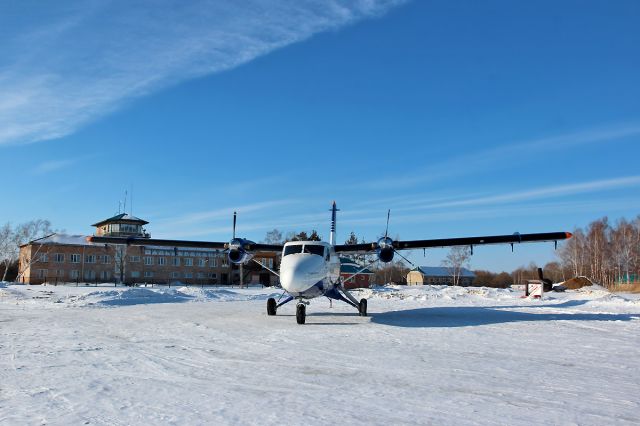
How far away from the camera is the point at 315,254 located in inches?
679

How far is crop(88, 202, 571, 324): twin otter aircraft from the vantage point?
53.0 feet

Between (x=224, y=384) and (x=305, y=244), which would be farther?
(x=305, y=244)

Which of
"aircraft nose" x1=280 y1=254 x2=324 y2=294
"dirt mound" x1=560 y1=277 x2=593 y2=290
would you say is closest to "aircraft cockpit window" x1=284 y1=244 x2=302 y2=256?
"aircraft nose" x1=280 y1=254 x2=324 y2=294

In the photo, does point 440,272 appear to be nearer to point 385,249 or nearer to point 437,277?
point 437,277

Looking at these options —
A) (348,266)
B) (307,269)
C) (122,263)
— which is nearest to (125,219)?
(122,263)

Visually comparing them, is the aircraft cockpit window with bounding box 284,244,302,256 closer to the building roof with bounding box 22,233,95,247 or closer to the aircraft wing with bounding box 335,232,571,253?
the aircraft wing with bounding box 335,232,571,253

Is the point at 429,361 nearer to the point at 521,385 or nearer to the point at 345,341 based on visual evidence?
the point at 521,385

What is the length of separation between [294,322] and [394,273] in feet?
322

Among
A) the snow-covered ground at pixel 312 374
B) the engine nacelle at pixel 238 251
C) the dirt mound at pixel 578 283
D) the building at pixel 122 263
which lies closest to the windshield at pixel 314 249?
the snow-covered ground at pixel 312 374

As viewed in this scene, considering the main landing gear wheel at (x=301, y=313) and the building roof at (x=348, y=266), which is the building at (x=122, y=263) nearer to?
the building roof at (x=348, y=266)

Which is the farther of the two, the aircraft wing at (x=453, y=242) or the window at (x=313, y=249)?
the aircraft wing at (x=453, y=242)

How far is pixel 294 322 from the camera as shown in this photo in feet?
54.7

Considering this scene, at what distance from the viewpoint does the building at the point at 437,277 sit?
105 m

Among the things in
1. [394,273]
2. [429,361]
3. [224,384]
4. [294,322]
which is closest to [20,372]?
[224,384]
